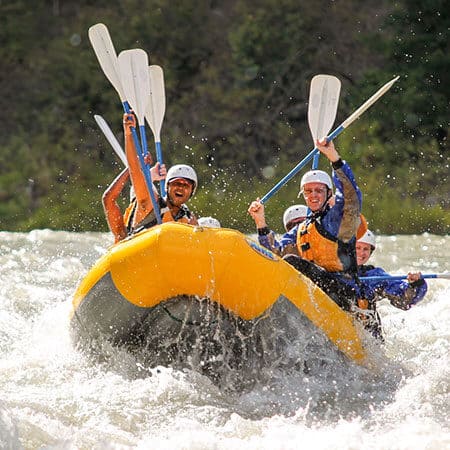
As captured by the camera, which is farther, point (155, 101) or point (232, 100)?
point (232, 100)

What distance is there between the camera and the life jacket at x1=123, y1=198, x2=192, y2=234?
5789 millimetres

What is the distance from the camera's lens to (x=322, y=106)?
7.03 m

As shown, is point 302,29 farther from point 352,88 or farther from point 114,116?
point 114,116

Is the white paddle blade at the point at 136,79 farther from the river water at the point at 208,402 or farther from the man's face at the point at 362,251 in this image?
the man's face at the point at 362,251

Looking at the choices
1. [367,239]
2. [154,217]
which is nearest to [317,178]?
[367,239]

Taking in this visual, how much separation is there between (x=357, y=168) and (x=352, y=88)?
1386 mm

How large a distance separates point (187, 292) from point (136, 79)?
1887 mm

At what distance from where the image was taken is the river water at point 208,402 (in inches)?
168

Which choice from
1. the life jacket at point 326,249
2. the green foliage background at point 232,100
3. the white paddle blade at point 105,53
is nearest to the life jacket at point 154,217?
the life jacket at point 326,249

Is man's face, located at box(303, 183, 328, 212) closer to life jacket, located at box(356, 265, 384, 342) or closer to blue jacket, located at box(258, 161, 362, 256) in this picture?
blue jacket, located at box(258, 161, 362, 256)

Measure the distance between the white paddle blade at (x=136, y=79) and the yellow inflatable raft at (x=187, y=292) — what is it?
147 centimetres

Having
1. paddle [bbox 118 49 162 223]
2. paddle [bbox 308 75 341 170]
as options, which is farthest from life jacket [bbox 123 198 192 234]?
paddle [bbox 308 75 341 170]

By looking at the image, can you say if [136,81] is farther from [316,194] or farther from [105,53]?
[316,194]

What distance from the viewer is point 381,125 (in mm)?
15016
